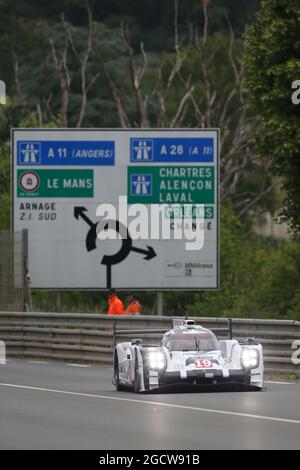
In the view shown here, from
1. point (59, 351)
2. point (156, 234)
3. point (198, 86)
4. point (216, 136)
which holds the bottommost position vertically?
point (59, 351)

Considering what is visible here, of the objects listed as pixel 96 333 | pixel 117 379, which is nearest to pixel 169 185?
pixel 96 333

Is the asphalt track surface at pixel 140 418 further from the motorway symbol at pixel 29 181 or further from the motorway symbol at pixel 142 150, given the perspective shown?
the motorway symbol at pixel 142 150

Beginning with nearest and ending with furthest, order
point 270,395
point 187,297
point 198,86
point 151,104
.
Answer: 1. point 270,395
2. point 187,297
3. point 151,104
4. point 198,86

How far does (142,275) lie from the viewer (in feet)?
129

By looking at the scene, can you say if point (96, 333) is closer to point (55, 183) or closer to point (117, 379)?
point (55, 183)

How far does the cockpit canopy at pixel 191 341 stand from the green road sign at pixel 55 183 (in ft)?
54.1

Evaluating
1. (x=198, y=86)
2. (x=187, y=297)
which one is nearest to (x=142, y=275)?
(x=187, y=297)

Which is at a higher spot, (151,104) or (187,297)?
(151,104)

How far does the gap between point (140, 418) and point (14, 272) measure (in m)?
20.3

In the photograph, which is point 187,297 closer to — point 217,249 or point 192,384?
point 217,249

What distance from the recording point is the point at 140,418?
18375 millimetres

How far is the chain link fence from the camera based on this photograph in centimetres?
3819

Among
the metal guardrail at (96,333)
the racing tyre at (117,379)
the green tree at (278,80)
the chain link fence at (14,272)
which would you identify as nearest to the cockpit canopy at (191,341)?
the racing tyre at (117,379)

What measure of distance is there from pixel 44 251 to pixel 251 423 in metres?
22.1
